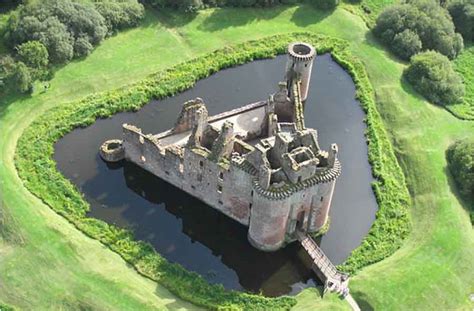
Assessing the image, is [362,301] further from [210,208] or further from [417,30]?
[417,30]

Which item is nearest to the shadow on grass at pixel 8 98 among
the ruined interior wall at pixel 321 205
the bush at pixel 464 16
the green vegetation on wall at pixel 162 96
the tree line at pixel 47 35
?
the tree line at pixel 47 35

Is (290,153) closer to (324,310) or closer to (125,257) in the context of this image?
(324,310)

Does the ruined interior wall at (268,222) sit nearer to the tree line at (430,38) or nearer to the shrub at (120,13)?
the tree line at (430,38)

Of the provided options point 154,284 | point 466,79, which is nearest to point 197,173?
point 154,284

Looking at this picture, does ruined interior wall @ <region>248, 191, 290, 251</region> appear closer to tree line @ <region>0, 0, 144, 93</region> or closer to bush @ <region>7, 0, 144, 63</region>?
tree line @ <region>0, 0, 144, 93</region>

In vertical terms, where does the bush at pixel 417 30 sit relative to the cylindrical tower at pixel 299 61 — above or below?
below

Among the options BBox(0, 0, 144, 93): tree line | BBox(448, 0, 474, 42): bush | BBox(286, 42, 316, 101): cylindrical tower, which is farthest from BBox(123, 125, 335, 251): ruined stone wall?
BBox(448, 0, 474, 42): bush
